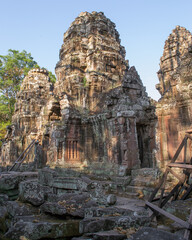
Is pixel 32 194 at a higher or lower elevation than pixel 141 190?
higher

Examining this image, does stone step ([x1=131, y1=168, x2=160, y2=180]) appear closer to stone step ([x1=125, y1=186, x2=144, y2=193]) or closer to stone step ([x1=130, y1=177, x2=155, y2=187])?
stone step ([x1=130, y1=177, x2=155, y2=187])

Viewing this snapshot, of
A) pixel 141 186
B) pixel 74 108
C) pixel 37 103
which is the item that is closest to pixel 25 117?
pixel 37 103

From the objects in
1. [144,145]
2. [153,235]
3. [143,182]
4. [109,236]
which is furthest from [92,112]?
[153,235]

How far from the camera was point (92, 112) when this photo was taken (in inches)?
449

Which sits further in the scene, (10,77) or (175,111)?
(10,77)

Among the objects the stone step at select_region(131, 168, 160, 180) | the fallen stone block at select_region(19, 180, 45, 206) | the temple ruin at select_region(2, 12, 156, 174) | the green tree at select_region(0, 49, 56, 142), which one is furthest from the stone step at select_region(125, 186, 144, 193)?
the green tree at select_region(0, 49, 56, 142)

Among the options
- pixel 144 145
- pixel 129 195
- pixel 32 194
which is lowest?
pixel 129 195

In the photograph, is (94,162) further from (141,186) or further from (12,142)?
(12,142)

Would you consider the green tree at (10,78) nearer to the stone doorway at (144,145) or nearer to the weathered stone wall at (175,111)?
the stone doorway at (144,145)

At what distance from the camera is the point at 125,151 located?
7453 mm

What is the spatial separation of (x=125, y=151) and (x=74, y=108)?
493 cm

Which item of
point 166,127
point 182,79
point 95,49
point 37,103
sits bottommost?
point 166,127

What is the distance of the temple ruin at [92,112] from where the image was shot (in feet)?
26.6

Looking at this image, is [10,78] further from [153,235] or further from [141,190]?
[153,235]
